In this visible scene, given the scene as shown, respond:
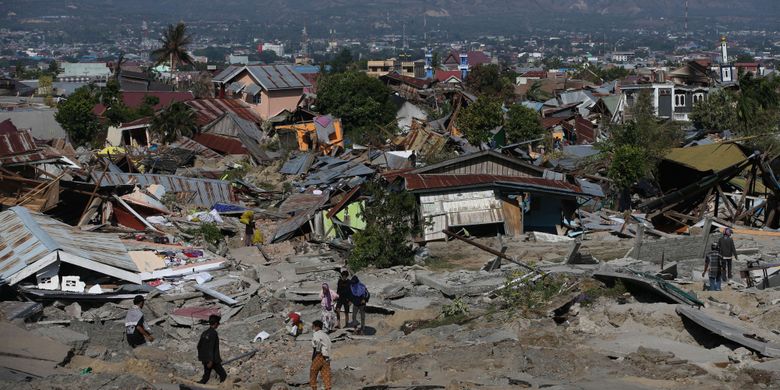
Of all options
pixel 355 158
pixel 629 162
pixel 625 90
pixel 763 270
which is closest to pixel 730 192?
pixel 629 162

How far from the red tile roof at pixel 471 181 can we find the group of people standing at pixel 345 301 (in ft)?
22.5

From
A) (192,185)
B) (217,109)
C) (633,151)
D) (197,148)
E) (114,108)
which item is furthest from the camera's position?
Answer: (114,108)

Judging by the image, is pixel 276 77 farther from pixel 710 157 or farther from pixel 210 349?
pixel 210 349

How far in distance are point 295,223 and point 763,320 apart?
1125 centimetres

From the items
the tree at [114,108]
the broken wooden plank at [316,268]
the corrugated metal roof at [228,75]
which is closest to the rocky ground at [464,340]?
the broken wooden plank at [316,268]

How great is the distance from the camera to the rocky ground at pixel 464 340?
10133 millimetres

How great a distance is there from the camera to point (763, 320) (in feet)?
38.5

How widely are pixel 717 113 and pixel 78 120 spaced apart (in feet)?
78.3

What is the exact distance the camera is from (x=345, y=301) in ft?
42.9

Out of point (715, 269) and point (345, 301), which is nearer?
point (345, 301)

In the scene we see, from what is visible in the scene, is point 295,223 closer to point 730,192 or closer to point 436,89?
point 730,192

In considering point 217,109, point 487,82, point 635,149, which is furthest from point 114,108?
point 635,149

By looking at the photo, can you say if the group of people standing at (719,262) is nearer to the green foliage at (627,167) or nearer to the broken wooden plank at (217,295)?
the broken wooden plank at (217,295)

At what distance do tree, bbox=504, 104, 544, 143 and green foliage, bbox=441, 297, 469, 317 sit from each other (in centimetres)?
2073
